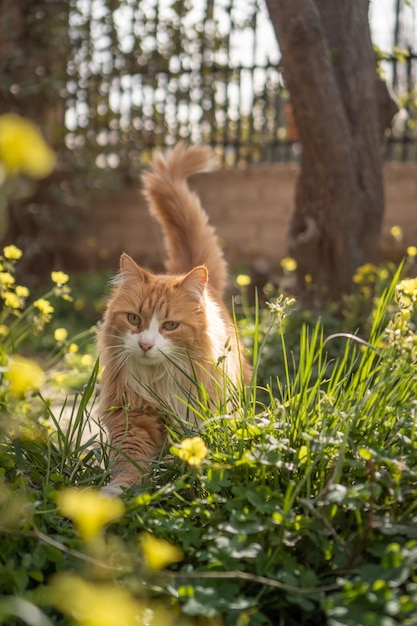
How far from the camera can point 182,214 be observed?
3.83 m

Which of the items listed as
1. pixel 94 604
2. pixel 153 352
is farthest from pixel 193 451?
pixel 153 352

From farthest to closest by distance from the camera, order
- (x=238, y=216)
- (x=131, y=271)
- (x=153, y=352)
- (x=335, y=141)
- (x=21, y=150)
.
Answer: (x=238, y=216) < (x=335, y=141) < (x=131, y=271) < (x=153, y=352) < (x=21, y=150)

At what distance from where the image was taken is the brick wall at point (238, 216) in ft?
24.8

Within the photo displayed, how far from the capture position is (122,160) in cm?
870

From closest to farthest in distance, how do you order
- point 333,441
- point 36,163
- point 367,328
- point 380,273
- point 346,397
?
point 36,163
point 333,441
point 346,397
point 367,328
point 380,273

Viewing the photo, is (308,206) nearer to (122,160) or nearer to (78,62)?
(122,160)

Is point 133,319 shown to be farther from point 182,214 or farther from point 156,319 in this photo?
point 182,214

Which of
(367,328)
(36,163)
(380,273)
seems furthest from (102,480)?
(380,273)

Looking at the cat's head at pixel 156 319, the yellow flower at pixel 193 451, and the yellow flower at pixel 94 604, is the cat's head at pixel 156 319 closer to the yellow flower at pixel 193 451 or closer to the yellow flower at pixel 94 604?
the yellow flower at pixel 193 451

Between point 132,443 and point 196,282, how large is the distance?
71cm

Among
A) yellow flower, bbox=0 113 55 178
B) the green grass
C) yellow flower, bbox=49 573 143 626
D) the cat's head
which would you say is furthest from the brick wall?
yellow flower, bbox=0 113 55 178

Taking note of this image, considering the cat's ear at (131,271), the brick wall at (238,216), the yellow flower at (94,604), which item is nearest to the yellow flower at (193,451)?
the yellow flower at (94,604)

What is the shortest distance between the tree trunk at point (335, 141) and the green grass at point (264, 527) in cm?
265

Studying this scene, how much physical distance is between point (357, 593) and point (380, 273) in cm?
356
